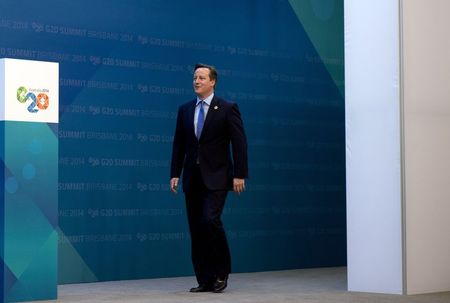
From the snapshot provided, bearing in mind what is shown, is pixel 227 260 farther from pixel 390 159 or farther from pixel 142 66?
pixel 142 66

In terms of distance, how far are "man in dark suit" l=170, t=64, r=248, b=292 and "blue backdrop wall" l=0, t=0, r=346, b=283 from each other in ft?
3.56

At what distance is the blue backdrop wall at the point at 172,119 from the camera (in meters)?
8.20

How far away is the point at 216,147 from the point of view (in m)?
7.48

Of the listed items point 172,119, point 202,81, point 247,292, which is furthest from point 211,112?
point 172,119

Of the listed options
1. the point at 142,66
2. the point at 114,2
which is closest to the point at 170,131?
the point at 142,66

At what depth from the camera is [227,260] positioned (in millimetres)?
7453

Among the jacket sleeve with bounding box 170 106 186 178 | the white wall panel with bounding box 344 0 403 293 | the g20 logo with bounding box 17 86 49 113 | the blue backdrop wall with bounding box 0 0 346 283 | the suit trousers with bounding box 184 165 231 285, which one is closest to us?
the g20 logo with bounding box 17 86 49 113

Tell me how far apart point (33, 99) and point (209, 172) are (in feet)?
4.74

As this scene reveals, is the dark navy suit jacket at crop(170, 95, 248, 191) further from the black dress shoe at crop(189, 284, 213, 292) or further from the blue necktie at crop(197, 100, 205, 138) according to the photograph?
the black dress shoe at crop(189, 284, 213, 292)

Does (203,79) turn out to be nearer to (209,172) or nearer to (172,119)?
(209,172)

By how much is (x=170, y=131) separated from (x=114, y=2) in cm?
124

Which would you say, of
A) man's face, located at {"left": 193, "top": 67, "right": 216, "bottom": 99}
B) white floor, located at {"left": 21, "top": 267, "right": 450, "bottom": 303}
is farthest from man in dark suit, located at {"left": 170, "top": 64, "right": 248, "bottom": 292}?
white floor, located at {"left": 21, "top": 267, "right": 450, "bottom": 303}

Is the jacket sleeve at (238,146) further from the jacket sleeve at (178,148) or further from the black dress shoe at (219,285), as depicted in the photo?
the black dress shoe at (219,285)

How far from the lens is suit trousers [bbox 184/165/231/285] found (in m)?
7.36
